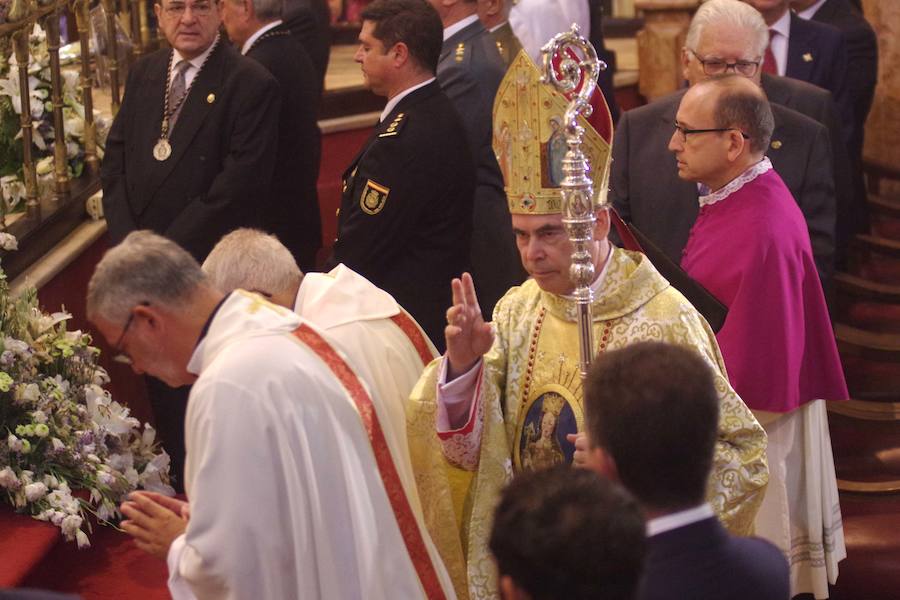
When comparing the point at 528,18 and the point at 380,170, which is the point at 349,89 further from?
the point at 380,170

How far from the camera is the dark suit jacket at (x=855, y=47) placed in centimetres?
691

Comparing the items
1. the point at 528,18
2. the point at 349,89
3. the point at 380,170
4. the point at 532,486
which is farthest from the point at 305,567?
the point at 349,89

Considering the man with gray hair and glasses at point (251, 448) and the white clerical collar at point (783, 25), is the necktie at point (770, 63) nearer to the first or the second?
Result: the white clerical collar at point (783, 25)

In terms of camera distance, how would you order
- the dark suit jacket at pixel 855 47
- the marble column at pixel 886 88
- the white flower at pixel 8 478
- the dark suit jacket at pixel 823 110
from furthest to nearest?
the marble column at pixel 886 88 → the dark suit jacket at pixel 855 47 → the dark suit jacket at pixel 823 110 → the white flower at pixel 8 478

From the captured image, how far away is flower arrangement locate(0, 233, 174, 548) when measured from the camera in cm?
387

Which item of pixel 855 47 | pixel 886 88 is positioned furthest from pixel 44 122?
pixel 886 88

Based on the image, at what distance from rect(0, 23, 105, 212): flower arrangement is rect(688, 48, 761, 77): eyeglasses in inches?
96.2

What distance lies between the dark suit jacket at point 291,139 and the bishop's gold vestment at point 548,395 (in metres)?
2.55

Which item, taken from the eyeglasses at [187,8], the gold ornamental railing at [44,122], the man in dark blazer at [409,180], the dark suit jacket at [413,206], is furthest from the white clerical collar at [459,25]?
the gold ornamental railing at [44,122]

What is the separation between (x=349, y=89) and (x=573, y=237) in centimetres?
505

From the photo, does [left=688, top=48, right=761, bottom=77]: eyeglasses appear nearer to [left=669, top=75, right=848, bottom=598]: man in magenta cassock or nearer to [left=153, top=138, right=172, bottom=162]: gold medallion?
[left=669, top=75, right=848, bottom=598]: man in magenta cassock

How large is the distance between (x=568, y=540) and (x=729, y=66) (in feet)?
11.2

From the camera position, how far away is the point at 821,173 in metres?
4.95

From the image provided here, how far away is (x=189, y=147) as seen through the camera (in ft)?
17.1
